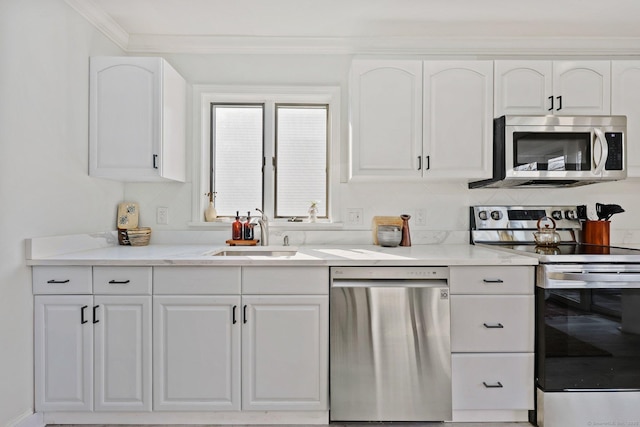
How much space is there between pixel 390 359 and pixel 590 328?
1018 millimetres

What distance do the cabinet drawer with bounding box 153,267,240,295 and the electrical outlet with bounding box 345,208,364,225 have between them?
105cm

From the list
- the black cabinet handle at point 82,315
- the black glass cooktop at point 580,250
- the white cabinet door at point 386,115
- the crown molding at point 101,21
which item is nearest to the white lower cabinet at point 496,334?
the black glass cooktop at point 580,250

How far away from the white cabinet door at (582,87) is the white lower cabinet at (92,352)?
2734 millimetres

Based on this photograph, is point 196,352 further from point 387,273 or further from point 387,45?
point 387,45

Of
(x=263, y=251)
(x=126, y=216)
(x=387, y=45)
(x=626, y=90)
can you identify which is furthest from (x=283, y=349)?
(x=626, y=90)

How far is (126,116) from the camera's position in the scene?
2387 mm

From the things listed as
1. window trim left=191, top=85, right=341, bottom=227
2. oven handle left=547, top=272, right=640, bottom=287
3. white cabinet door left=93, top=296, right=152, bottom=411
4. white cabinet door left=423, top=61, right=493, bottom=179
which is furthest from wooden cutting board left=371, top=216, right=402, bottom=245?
white cabinet door left=93, top=296, right=152, bottom=411

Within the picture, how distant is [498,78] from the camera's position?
8.09 feet

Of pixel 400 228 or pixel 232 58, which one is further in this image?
pixel 232 58

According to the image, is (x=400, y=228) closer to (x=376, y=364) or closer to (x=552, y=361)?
(x=376, y=364)

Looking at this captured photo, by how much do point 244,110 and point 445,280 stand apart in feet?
6.08

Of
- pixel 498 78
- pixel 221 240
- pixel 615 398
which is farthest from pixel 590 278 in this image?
pixel 221 240

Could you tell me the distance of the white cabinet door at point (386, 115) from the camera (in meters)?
2.45

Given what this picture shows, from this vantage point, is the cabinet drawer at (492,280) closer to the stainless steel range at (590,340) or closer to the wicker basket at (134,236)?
the stainless steel range at (590,340)
